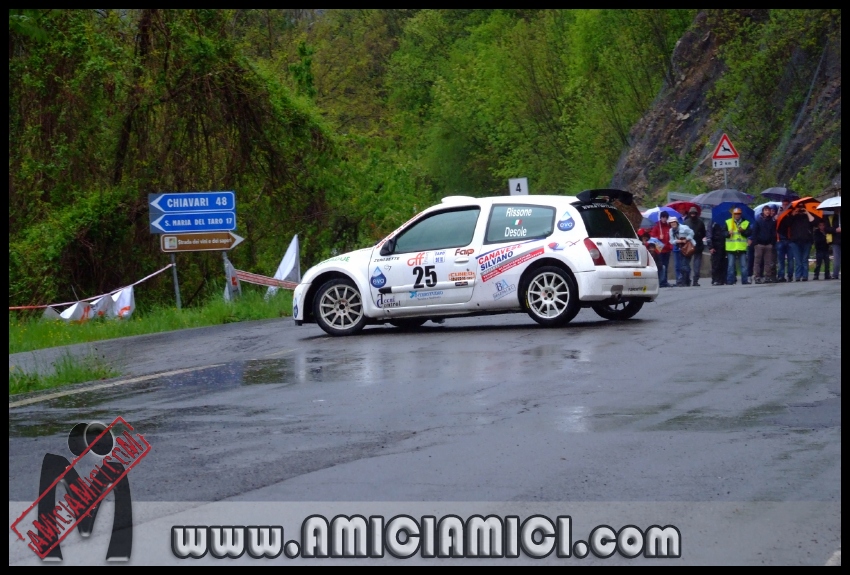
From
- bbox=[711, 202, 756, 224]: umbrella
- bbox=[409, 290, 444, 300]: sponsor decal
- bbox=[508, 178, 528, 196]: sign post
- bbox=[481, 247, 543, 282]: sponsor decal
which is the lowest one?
bbox=[409, 290, 444, 300]: sponsor decal

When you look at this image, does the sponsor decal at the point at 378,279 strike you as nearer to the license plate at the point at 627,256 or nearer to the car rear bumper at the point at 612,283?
the car rear bumper at the point at 612,283

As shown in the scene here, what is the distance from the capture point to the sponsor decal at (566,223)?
16016 mm

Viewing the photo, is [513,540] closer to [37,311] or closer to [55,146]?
[37,311]

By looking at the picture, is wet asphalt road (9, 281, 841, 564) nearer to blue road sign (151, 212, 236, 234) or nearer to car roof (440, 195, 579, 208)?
car roof (440, 195, 579, 208)

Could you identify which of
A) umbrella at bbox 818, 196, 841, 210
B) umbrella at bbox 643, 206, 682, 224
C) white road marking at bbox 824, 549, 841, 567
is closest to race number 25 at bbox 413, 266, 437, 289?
white road marking at bbox 824, 549, 841, 567

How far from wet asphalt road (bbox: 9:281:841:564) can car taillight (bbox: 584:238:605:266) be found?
0.82 m

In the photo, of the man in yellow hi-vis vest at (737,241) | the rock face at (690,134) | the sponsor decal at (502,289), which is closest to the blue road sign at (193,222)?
the sponsor decal at (502,289)

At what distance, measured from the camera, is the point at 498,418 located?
30.5ft

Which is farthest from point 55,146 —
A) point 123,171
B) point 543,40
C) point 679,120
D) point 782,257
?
point 543,40

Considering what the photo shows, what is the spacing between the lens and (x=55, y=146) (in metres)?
29.1

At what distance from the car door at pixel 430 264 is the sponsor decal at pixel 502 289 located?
0.32 metres

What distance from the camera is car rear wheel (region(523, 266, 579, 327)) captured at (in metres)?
15.9

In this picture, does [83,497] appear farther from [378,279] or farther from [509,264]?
[378,279]

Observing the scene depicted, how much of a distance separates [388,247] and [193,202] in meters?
8.56
